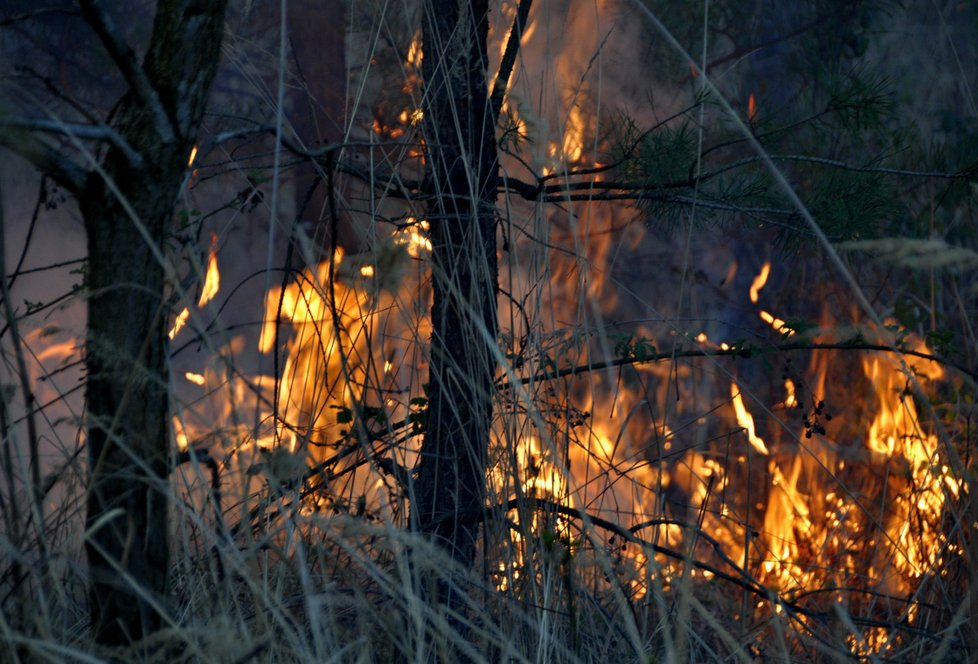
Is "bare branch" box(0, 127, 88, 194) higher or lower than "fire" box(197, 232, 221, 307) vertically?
lower

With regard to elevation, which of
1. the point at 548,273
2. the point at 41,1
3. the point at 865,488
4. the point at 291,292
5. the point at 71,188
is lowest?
the point at 71,188

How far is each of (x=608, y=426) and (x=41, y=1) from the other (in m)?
3.10

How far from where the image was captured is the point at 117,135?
85 centimetres

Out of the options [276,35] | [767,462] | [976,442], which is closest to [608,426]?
[767,462]

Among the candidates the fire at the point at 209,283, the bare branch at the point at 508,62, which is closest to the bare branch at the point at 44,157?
the fire at the point at 209,283

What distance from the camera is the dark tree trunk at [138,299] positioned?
881 millimetres

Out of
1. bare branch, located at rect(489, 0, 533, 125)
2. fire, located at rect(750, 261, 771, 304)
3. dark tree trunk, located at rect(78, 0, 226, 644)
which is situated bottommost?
dark tree trunk, located at rect(78, 0, 226, 644)

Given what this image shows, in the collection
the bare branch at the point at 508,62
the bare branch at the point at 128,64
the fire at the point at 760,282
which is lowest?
the bare branch at the point at 128,64

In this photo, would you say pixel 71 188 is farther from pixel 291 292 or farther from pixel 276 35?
pixel 276 35

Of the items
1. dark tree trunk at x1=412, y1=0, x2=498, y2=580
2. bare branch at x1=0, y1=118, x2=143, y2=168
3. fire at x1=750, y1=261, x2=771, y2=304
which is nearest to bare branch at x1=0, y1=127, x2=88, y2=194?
bare branch at x1=0, y1=118, x2=143, y2=168

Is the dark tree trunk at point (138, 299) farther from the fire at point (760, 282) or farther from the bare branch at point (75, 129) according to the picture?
the fire at point (760, 282)

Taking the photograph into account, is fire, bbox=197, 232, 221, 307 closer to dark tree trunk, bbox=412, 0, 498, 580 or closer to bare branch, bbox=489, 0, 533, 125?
dark tree trunk, bbox=412, 0, 498, 580

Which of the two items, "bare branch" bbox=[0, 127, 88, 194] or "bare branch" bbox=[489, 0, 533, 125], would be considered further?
"bare branch" bbox=[489, 0, 533, 125]

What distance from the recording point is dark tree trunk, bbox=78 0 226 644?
0.88 m
